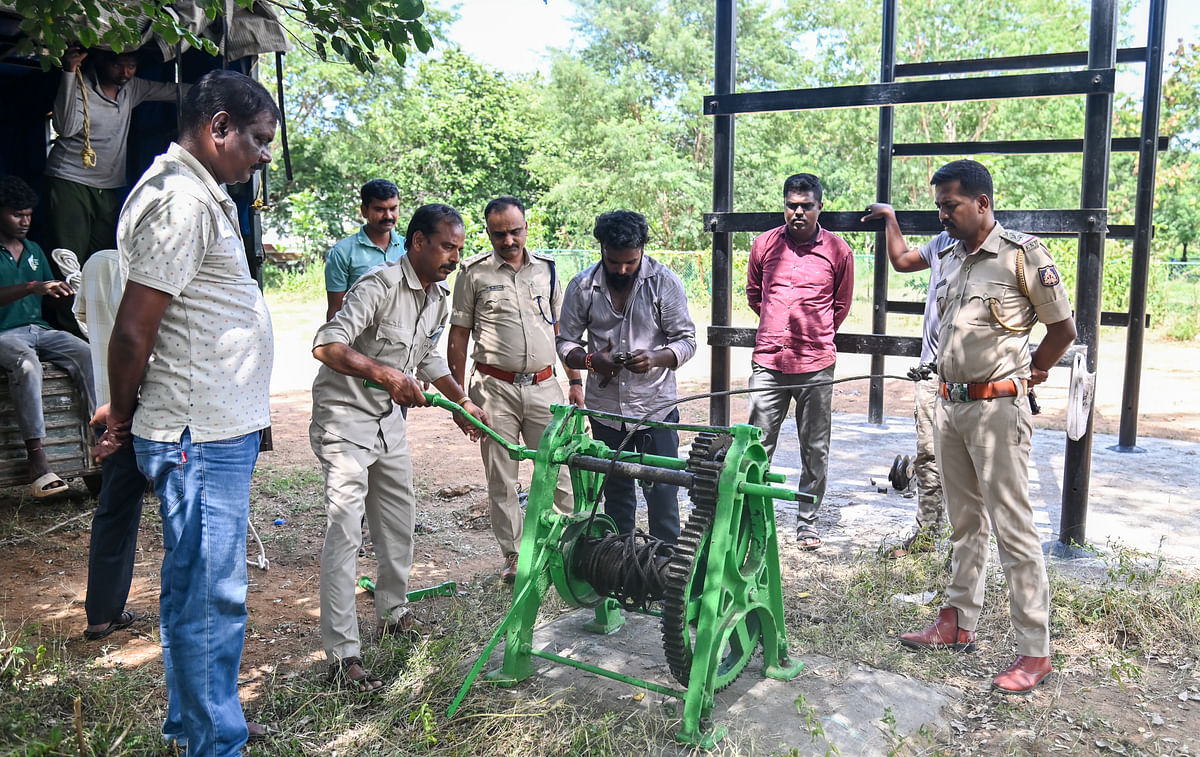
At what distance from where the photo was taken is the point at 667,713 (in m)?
3.37

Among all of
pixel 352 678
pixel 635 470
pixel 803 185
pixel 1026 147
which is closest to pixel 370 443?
pixel 352 678

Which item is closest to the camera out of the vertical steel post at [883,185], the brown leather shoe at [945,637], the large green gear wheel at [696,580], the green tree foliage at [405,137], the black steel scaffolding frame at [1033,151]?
the large green gear wheel at [696,580]

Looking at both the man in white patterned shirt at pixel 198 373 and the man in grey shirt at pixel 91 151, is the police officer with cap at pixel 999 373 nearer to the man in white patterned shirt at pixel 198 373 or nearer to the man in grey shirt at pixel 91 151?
the man in white patterned shirt at pixel 198 373

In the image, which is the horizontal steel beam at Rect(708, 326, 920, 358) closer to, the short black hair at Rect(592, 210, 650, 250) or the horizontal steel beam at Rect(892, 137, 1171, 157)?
the short black hair at Rect(592, 210, 650, 250)

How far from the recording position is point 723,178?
19.6ft

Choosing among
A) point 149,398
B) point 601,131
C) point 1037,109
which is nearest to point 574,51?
point 601,131

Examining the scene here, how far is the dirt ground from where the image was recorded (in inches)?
166

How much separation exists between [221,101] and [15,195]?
153 inches

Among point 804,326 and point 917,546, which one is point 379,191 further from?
point 917,546

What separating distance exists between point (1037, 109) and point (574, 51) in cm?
1500

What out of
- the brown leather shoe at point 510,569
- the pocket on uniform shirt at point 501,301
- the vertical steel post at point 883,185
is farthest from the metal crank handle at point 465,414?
the vertical steel post at point 883,185

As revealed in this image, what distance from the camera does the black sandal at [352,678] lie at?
3.64 m

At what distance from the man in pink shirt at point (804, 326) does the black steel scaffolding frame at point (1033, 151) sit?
0.16 m

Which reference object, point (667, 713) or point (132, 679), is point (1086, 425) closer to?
point (667, 713)
